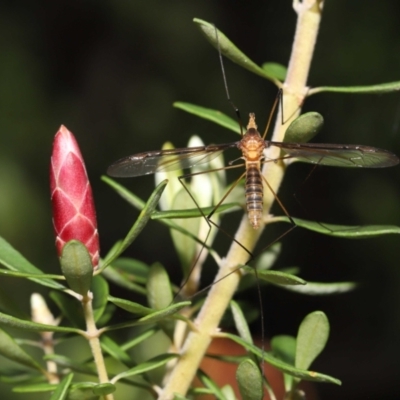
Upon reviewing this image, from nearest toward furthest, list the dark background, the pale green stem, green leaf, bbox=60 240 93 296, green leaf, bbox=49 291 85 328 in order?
green leaf, bbox=60 240 93 296 → the pale green stem → green leaf, bbox=49 291 85 328 → the dark background

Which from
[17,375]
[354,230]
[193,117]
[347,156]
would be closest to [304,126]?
[354,230]

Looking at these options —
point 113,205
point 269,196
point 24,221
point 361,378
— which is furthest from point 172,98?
point 269,196

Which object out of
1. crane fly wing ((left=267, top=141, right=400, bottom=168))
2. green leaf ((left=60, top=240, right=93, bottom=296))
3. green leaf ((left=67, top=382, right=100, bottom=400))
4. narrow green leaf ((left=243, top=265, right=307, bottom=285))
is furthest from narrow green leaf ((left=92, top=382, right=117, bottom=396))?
crane fly wing ((left=267, top=141, right=400, bottom=168))

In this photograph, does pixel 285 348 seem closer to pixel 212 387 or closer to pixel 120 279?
pixel 212 387

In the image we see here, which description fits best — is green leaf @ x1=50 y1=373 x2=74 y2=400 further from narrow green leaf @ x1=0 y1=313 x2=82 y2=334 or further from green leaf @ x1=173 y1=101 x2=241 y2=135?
green leaf @ x1=173 y1=101 x2=241 y2=135

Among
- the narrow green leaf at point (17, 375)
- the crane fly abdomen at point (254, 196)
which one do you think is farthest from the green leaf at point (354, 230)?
the narrow green leaf at point (17, 375)
